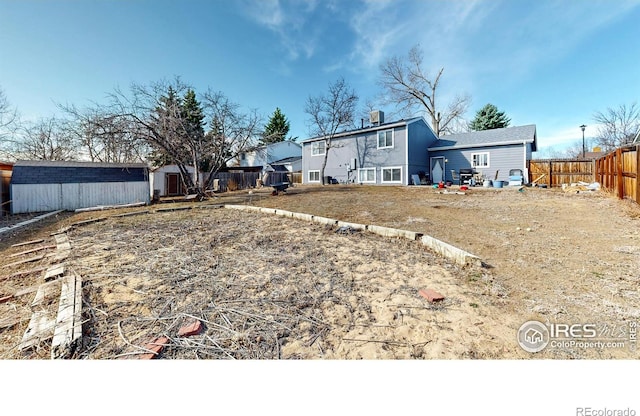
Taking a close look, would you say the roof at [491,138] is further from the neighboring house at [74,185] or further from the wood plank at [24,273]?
the wood plank at [24,273]

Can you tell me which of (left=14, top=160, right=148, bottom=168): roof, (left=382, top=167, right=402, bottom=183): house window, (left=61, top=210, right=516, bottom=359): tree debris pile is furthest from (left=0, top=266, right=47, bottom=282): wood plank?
(left=382, top=167, right=402, bottom=183): house window

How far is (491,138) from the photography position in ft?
53.2

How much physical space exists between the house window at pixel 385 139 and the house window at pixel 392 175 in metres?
1.71

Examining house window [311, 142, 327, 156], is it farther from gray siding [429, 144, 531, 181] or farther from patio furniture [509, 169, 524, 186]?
patio furniture [509, 169, 524, 186]

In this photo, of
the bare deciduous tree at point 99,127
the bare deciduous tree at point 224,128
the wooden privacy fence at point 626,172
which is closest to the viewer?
the wooden privacy fence at point 626,172

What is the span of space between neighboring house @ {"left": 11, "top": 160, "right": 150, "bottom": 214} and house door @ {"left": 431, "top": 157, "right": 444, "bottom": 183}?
1760cm

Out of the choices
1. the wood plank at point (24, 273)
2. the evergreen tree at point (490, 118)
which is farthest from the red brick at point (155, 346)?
the evergreen tree at point (490, 118)

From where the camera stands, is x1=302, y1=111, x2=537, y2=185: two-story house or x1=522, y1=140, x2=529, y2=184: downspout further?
x1=302, y1=111, x2=537, y2=185: two-story house

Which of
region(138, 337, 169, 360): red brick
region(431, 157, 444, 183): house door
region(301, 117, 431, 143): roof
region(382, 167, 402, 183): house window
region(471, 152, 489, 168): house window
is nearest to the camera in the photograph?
region(138, 337, 169, 360): red brick

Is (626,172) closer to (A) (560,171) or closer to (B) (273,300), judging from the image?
(A) (560,171)

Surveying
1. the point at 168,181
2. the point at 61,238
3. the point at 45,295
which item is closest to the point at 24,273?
the point at 45,295

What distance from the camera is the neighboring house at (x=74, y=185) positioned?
9.17 meters

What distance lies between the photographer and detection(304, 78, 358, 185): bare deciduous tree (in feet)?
65.4

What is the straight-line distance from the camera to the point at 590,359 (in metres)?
1.60
